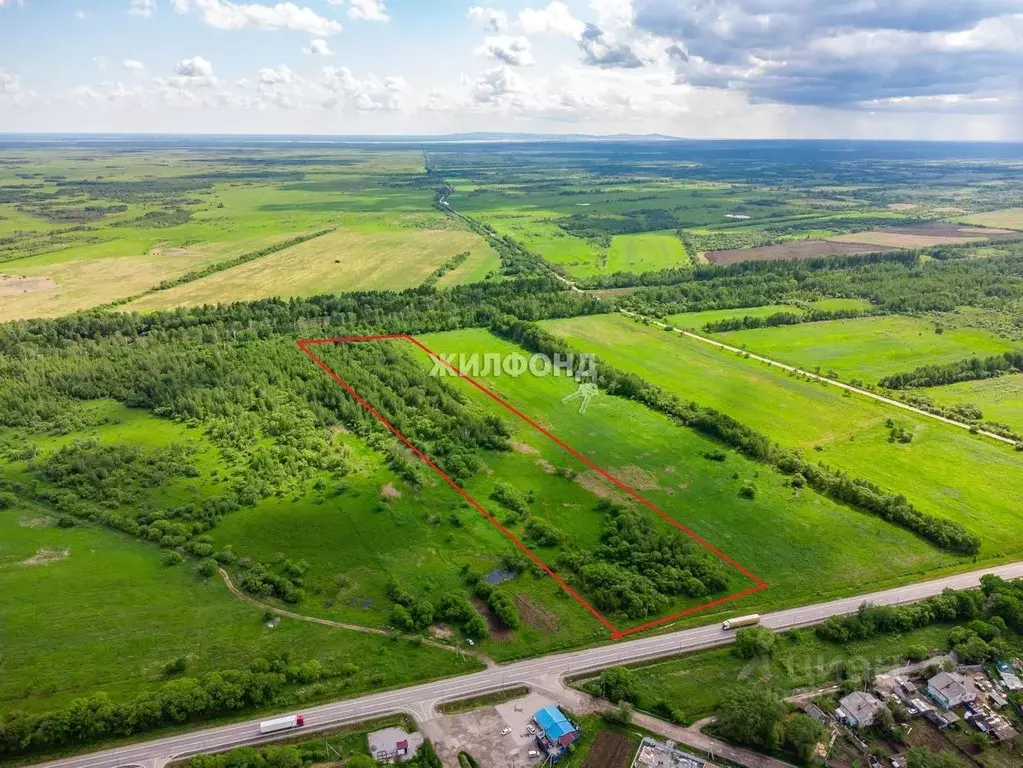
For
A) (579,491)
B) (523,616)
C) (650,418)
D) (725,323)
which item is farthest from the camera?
(725,323)

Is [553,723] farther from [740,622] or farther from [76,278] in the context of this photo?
[76,278]

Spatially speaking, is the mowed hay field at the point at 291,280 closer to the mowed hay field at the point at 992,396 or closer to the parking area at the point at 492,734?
the mowed hay field at the point at 992,396

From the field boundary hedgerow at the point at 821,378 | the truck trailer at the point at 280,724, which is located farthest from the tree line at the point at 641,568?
the field boundary hedgerow at the point at 821,378

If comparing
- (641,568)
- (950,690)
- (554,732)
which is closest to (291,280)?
(641,568)

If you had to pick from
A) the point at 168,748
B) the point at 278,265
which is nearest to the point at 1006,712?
the point at 168,748

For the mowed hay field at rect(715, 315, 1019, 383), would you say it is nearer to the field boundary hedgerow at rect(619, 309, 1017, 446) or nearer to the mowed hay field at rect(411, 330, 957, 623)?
the field boundary hedgerow at rect(619, 309, 1017, 446)

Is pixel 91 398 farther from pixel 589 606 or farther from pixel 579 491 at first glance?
pixel 589 606

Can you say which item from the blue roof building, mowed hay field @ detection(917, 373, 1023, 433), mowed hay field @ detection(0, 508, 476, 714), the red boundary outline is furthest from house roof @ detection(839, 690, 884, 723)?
mowed hay field @ detection(917, 373, 1023, 433)
